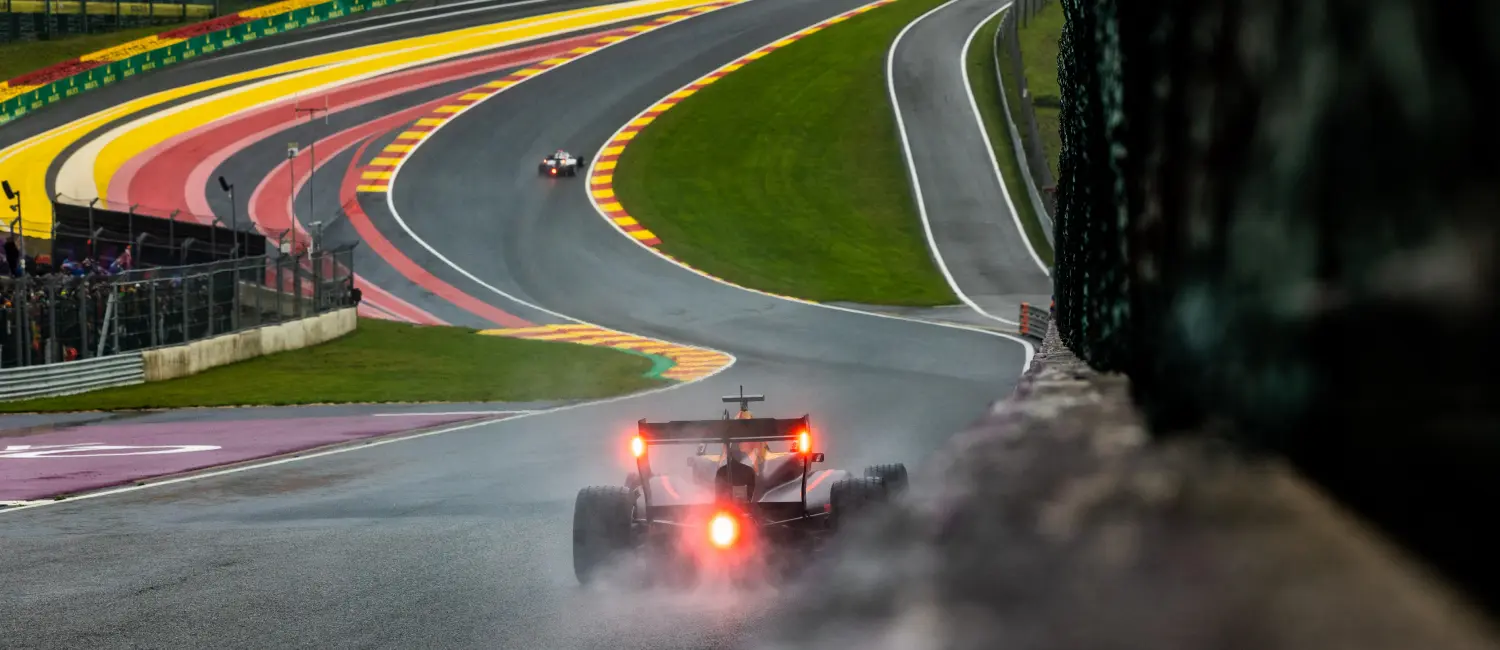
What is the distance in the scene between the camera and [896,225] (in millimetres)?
60781

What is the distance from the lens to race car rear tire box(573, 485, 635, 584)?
14516mm

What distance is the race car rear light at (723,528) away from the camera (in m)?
14.1

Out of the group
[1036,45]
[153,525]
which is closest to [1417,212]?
[153,525]

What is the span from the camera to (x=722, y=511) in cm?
1408

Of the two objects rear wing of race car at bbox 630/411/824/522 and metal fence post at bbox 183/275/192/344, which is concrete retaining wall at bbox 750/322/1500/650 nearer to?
rear wing of race car at bbox 630/411/824/522

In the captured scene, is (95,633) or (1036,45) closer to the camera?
(95,633)

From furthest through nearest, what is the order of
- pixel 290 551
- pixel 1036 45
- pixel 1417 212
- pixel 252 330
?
pixel 1036 45 < pixel 252 330 < pixel 290 551 < pixel 1417 212

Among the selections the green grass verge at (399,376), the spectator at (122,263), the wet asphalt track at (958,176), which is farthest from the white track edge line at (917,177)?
the spectator at (122,263)

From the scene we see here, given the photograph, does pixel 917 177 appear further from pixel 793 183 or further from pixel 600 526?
pixel 600 526

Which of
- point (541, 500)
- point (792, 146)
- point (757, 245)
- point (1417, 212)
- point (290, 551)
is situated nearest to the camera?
point (1417, 212)

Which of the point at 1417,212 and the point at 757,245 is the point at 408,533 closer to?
the point at 1417,212

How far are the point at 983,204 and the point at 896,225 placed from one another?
12.2 ft

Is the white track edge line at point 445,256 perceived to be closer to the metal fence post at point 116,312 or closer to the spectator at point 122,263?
the metal fence post at point 116,312

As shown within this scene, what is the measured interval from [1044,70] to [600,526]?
202 feet
